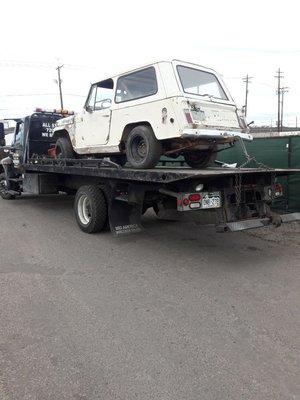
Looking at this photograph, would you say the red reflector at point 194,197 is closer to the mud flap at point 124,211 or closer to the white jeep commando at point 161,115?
the white jeep commando at point 161,115

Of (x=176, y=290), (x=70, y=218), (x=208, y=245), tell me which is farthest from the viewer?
(x=70, y=218)

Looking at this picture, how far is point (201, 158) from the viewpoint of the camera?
8641mm

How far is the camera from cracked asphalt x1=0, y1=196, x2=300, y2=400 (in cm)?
327

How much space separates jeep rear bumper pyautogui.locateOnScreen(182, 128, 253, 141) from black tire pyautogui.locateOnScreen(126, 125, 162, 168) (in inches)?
26.8

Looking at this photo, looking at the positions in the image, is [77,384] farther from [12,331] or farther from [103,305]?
[103,305]

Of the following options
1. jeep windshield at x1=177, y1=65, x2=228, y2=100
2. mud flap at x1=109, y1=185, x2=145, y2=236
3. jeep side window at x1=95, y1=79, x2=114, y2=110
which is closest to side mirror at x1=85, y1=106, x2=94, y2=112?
jeep side window at x1=95, y1=79, x2=114, y2=110

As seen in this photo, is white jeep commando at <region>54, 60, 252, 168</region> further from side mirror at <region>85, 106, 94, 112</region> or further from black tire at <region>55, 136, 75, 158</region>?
black tire at <region>55, 136, 75, 158</region>

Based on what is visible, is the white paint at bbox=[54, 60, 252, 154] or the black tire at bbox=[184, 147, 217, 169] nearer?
the white paint at bbox=[54, 60, 252, 154]

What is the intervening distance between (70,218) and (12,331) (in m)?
5.91

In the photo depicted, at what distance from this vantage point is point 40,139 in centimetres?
1195

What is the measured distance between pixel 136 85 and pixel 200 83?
110cm

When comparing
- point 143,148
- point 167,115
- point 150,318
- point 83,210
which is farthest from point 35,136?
point 150,318


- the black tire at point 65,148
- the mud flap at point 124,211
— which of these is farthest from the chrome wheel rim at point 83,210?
the black tire at point 65,148

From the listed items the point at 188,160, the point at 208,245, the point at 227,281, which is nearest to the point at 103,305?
the point at 227,281
